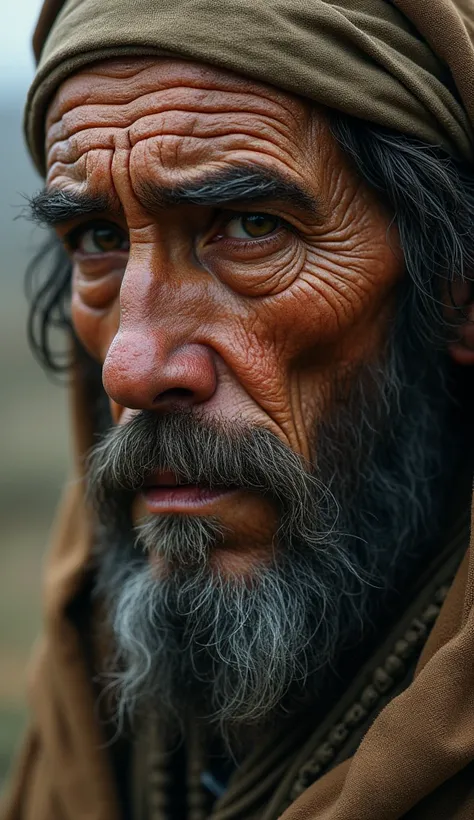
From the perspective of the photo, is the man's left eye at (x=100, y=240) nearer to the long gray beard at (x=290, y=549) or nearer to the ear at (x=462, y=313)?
the long gray beard at (x=290, y=549)

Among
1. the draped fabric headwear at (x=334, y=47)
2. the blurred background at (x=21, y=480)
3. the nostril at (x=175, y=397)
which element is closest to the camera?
the draped fabric headwear at (x=334, y=47)

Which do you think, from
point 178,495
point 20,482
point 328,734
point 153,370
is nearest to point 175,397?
point 153,370

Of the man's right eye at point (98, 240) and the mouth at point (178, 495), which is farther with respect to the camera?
the man's right eye at point (98, 240)

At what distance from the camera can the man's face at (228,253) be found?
1918mm

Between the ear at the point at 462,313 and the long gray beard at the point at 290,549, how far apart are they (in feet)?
0.31

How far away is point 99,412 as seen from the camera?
267cm

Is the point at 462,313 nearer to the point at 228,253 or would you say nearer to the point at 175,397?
the point at 228,253

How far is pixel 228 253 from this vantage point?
2.02 meters

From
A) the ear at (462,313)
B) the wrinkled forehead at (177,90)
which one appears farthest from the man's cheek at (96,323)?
the ear at (462,313)

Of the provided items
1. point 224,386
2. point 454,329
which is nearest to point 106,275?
point 224,386

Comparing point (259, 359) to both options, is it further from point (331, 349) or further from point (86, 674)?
point (86, 674)

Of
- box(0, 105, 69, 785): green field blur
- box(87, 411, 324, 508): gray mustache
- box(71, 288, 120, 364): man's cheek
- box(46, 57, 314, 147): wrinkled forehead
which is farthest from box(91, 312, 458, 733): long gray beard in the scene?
box(0, 105, 69, 785): green field blur

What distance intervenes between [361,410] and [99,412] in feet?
2.73

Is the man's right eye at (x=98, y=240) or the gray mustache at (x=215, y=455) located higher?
the man's right eye at (x=98, y=240)
